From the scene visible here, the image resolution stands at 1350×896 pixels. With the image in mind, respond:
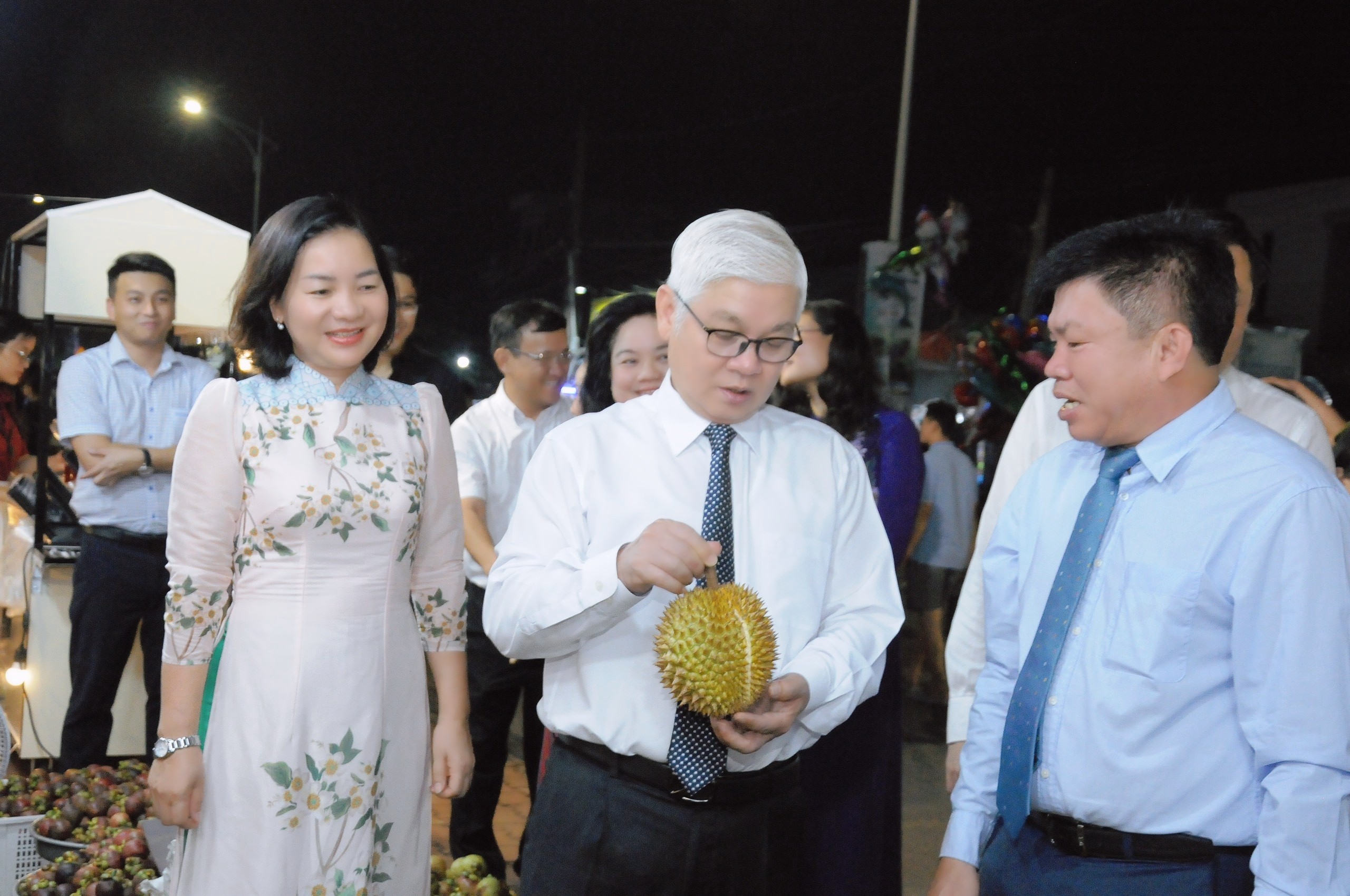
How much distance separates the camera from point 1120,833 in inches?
59.5

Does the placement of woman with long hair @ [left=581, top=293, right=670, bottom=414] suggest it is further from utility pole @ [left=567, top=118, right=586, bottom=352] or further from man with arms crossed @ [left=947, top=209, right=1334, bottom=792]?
utility pole @ [left=567, top=118, right=586, bottom=352]

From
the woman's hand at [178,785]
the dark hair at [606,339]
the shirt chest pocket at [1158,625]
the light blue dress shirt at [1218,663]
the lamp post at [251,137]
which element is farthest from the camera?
the lamp post at [251,137]

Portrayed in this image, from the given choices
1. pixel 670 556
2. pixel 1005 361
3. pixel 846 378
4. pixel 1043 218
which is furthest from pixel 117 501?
pixel 1043 218

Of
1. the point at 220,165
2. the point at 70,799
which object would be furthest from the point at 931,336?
the point at 70,799

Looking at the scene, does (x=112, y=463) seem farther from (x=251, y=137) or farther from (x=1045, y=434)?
(x=251, y=137)

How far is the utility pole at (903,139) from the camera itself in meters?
9.12

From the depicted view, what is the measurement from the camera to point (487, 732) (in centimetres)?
367

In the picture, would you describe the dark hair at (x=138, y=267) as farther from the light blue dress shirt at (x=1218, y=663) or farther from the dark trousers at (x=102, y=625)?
the light blue dress shirt at (x=1218, y=663)

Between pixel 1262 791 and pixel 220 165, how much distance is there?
503 inches

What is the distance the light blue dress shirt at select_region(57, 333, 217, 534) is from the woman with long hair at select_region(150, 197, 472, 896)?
222 cm

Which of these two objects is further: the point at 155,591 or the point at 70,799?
the point at 155,591

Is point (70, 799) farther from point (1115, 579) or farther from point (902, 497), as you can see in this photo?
point (1115, 579)

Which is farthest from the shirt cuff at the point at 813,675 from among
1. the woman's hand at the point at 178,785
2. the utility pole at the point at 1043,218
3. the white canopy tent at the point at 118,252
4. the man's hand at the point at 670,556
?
the utility pole at the point at 1043,218

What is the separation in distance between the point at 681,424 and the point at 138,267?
3.22 meters
